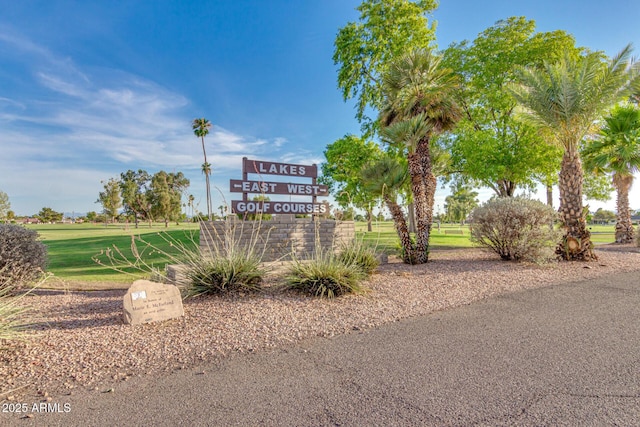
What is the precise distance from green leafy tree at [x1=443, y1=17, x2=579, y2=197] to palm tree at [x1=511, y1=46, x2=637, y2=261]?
164 inches

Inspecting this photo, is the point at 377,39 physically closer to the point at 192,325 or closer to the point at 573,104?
the point at 573,104

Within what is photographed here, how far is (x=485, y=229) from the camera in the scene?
32.4ft

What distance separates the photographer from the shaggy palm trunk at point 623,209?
1716 cm

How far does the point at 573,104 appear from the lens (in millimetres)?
9852

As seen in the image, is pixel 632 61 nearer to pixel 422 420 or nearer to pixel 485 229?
pixel 485 229

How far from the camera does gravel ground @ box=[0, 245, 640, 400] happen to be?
3.14m

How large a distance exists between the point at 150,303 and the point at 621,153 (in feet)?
61.7

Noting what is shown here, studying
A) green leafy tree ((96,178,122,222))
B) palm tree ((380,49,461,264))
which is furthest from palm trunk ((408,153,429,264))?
green leafy tree ((96,178,122,222))

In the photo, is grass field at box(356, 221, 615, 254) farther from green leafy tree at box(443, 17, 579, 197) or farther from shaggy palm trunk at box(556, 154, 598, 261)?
green leafy tree at box(443, 17, 579, 197)

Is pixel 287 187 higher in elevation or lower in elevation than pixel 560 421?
higher

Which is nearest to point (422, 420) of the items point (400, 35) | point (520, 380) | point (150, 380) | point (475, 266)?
point (520, 380)

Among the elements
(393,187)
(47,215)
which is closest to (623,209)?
(393,187)

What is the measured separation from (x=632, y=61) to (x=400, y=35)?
33.1ft

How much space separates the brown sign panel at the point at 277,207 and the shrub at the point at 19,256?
17.0 feet
